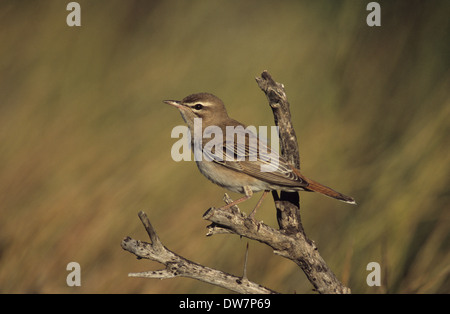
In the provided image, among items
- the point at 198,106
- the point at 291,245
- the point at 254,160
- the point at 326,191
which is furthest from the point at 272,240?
the point at 198,106

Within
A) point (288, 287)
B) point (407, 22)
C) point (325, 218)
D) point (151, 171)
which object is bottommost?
point (288, 287)

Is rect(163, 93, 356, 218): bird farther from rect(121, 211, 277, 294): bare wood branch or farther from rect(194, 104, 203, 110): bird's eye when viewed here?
rect(121, 211, 277, 294): bare wood branch

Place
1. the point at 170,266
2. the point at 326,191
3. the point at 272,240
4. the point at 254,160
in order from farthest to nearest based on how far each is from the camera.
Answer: the point at 254,160
the point at 326,191
the point at 272,240
the point at 170,266

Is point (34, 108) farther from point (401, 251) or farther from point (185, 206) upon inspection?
point (401, 251)

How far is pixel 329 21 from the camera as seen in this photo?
688cm

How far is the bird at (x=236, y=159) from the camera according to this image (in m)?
4.73

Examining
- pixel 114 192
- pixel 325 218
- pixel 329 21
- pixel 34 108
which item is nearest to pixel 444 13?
pixel 329 21

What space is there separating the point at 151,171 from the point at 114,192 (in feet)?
1.49

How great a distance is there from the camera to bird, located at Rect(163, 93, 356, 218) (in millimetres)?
4727

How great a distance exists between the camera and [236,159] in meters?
4.98

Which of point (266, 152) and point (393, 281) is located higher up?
point (266, 152)

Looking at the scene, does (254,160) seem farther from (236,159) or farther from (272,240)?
(272,240)

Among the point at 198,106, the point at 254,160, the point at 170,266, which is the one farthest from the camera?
the point at 198,106

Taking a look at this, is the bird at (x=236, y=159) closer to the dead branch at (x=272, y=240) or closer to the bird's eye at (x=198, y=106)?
the bird's eye at (x=198, y=106)
